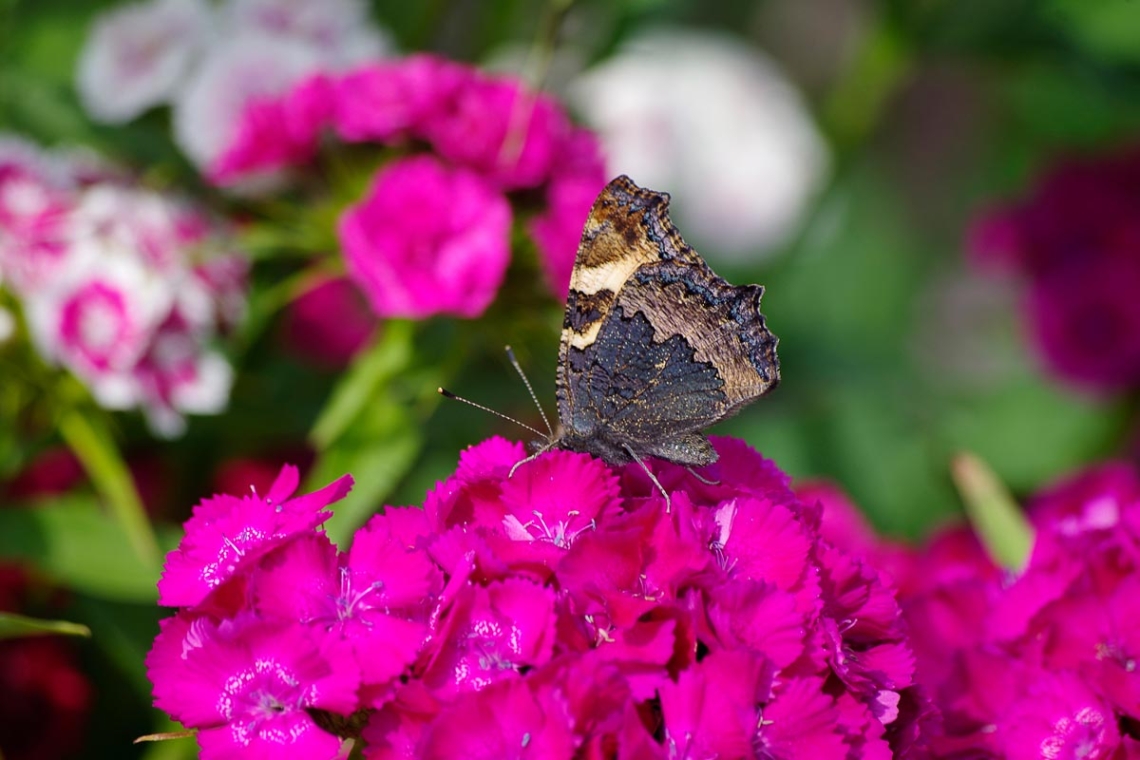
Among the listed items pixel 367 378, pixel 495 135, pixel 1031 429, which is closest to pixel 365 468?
pixel 367 378

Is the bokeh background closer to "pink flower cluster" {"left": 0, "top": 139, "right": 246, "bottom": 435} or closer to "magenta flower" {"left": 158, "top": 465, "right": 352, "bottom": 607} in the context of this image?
"pink flower cluster" {"left": 0, "top": 139, "right": 246, "bottom": 435}

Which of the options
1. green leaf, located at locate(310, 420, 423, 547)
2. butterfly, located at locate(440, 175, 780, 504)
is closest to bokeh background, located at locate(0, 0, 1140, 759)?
green leaf, located at locate(310, 420, 423, 547)

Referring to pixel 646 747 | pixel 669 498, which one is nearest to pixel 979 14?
pixel 669 498

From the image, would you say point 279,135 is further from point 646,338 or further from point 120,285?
point 646,338

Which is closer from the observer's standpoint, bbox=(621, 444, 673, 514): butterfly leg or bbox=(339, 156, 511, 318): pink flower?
bbox=(621, 444, 673, 514): butterfly leg

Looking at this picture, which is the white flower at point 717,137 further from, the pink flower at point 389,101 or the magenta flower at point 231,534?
the magenta flower at point 231,534

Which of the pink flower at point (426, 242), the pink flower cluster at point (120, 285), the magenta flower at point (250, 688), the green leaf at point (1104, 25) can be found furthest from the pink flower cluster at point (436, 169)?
the green leaf at point (1104, 25)
